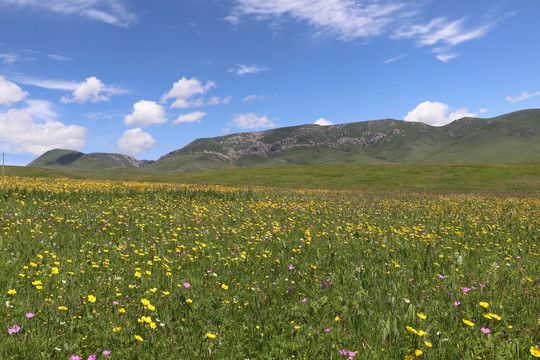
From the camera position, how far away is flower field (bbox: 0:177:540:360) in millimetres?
3576

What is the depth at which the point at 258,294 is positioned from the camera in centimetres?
504

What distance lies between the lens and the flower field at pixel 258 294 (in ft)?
11.7

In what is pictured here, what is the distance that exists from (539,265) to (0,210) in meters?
16.1

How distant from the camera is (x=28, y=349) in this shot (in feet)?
10.8

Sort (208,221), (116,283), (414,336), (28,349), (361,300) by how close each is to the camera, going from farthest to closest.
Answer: (208,221), (116,283), (361,300), (414,336), (28,349)

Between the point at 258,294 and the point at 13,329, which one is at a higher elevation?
the point at 13,329

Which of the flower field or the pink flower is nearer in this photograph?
the pink flower

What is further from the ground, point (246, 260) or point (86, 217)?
point (86, 217)

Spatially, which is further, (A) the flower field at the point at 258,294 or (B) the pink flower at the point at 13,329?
(A) the flower field at the point at 258,294

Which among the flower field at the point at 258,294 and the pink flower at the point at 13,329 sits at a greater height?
the pink flower at the point at 13,329

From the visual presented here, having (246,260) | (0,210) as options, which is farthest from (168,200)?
(246,260)

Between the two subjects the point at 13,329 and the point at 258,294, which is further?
the point at 258,294

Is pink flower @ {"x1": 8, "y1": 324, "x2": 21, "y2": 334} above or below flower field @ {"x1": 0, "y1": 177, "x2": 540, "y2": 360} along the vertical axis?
above

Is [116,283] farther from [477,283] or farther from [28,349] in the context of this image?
[477,283]
